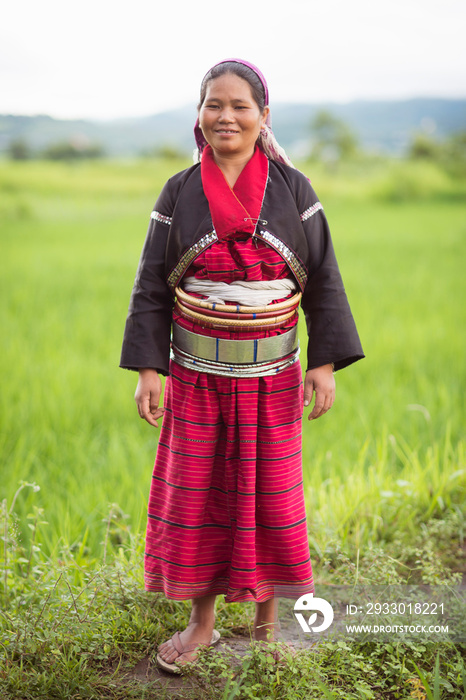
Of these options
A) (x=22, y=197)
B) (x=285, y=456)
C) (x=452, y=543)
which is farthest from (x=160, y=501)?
(x=22, y=197)

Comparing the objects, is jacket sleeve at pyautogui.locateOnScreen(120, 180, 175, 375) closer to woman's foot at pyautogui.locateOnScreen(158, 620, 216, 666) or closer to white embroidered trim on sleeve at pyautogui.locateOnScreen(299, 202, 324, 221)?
white embroidered trim on sleeve at pyautogui.locateOnScreen(299, 202, 324, 221)

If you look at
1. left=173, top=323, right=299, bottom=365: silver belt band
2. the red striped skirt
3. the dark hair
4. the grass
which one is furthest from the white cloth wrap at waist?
the grass

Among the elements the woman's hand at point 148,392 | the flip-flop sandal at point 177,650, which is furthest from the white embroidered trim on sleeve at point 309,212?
the flip-flop sandal at point 177,650

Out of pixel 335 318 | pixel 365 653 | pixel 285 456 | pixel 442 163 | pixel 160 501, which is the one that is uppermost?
pixel 442 163

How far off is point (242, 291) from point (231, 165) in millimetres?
364

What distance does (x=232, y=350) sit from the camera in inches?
71.4

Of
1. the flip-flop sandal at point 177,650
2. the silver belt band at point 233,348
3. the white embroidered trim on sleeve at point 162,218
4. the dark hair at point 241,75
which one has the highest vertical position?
the dark hair at point 241,75

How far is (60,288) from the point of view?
21.5 feet

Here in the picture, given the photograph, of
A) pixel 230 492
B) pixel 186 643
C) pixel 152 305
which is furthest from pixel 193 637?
pixel 152 305

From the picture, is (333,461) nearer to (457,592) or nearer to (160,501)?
(457,592)

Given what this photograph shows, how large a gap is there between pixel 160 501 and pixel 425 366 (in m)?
3.02

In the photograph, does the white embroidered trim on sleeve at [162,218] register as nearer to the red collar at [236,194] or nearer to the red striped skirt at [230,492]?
the red collar at [236,194]

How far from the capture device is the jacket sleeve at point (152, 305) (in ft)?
6.13

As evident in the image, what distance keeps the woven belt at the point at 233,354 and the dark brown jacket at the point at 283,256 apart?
82 millimetres
